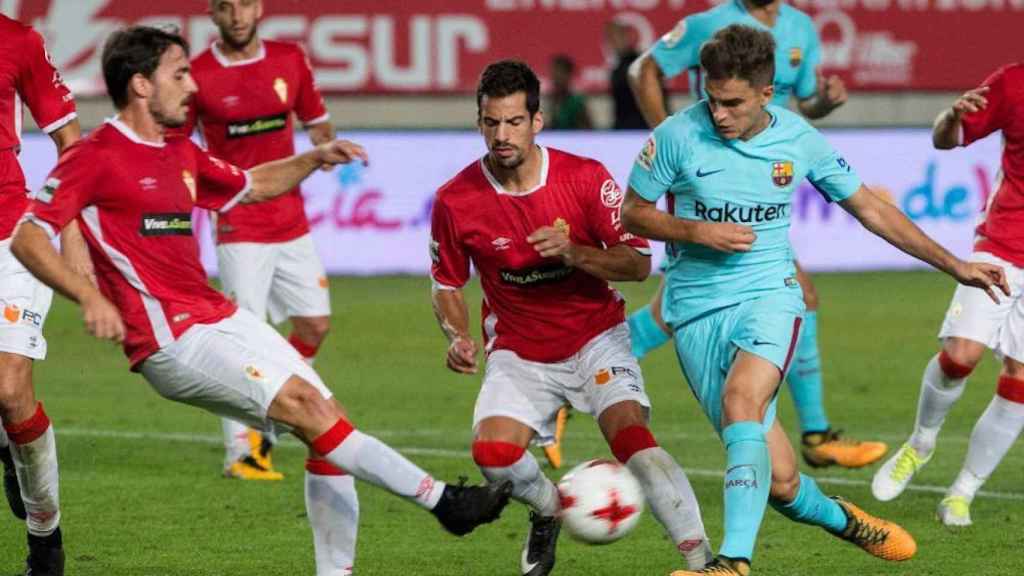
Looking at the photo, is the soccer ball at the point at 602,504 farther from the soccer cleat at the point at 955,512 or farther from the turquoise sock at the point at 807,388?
the turquoise sock at the point at 807,388

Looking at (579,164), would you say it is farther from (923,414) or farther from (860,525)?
(923,414)

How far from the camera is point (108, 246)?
711cm

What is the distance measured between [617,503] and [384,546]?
1.56 metres

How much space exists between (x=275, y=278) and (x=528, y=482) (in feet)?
11.3

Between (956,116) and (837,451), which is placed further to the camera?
(837,451)

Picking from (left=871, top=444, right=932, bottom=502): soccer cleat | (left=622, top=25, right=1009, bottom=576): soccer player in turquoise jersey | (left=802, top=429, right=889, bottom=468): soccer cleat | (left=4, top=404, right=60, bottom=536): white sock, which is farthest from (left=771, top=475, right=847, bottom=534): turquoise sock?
(left=4, top=404, right=60, bottom=536): white sock

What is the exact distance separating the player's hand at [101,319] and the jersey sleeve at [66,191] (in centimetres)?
43

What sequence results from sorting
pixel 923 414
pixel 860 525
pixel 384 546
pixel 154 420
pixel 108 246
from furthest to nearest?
pixel 154 420
pixel 923 414
pixel 384 546
pixel 860 525
pixel 108 246

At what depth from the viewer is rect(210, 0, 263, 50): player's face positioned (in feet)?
33.9

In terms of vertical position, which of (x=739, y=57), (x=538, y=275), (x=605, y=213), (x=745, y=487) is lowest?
(x=745, y=487)

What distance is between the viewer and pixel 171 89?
7207 mm

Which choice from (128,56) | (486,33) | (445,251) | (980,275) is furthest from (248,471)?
(486,33)

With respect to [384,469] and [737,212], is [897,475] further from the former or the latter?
[384,469]

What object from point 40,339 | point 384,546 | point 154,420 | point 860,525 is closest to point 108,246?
point 40,339
